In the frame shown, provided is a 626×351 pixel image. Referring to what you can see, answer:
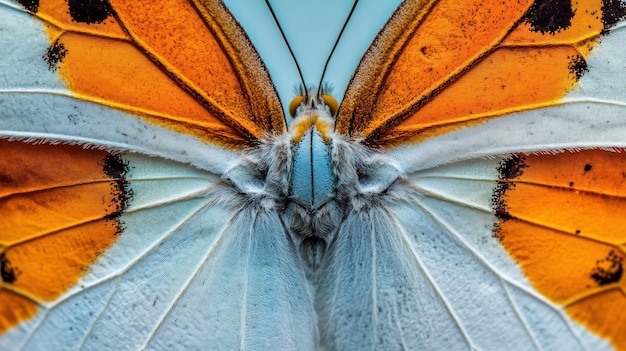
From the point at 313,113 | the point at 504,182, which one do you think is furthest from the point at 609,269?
the point at 313,113

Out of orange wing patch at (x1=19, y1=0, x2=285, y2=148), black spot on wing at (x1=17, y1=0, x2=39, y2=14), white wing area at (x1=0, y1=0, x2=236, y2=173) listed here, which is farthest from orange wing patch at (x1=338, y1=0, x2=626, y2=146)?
black spot on wing at (x1=17, y1=0, x2=39, y2=14)

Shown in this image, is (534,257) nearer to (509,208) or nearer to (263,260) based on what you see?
(509,208)

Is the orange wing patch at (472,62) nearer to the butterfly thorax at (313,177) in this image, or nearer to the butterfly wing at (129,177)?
the butterfly thorax at (313,177)

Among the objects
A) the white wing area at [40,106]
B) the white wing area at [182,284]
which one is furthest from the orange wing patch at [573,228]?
the white wing area at [40,106]

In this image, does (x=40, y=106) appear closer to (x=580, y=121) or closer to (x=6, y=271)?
(x=6, y=271)

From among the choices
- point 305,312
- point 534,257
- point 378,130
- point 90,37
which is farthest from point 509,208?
point 90,37
